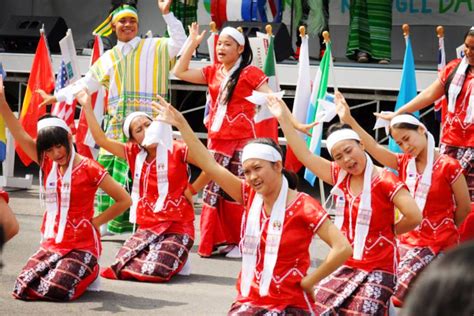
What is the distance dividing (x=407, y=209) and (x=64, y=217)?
1847 mm

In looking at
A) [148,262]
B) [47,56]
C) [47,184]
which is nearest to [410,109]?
[148,262]

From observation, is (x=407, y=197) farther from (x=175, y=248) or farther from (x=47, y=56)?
(x=47, y=56)

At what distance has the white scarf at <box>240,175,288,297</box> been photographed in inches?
156

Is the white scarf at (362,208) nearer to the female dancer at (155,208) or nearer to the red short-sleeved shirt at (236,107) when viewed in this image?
the female dancer at (155,208)

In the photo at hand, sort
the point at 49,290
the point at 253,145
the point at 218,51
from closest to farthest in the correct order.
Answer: the point at 253,145
the point at 49,290
the point at 218,51

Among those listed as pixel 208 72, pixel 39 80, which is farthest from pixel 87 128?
pixel 208 72

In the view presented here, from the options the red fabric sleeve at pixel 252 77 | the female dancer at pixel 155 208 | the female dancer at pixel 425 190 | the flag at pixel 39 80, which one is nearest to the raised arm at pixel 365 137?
the female dancer at pixel 425 190

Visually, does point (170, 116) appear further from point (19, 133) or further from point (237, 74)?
point (237, 74)

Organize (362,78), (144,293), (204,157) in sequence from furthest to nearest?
(362,78) → (144,293) → (204,157)

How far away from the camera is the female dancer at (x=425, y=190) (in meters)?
5.14

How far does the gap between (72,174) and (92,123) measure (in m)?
0.50

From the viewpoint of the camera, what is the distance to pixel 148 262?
5836 mm

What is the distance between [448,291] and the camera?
3.70ft

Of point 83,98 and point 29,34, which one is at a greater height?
point 29,34
